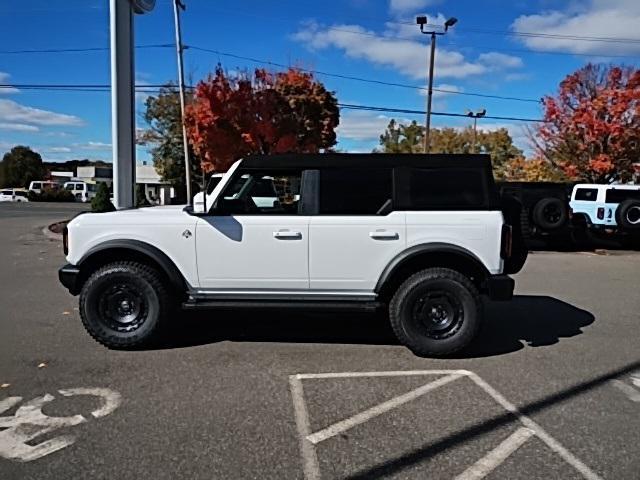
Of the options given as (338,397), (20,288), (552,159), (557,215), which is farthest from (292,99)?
(338,397)

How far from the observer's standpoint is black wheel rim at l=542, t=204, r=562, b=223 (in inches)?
583

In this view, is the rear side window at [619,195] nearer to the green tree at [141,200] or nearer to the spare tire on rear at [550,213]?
the spare tire on rear at [550,213]

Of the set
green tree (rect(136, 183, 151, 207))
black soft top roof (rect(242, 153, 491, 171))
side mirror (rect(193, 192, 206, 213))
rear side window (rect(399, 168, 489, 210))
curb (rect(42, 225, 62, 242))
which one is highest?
black soft top roof (rect(242, 153, 491, 171))

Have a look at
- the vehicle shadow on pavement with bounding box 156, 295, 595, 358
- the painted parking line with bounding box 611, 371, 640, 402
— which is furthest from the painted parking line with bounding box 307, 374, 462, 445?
the painted parking line with bounding box 611, 371, 640, 402

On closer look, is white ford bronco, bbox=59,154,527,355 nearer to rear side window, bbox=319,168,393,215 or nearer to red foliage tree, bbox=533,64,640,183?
rear side window, bbox=319,168,393,215

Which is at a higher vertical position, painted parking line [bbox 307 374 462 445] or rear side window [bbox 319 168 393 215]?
rear side window [bbox 319 168 393 215]

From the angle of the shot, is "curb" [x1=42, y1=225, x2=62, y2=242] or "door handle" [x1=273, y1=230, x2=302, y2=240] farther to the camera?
"curb" [x1=42, y1=225, x2=62, y2=242]

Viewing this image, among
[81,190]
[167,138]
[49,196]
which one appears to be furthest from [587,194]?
[81,190]

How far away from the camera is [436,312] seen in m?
5.39

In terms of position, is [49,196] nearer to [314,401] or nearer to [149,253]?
[149,253]

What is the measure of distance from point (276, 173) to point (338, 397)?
2314 millimetres

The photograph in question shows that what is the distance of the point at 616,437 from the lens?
12.1 feet

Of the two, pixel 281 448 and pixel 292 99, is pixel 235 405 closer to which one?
pixel 281 448

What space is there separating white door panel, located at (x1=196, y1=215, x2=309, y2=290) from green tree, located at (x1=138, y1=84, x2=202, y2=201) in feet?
134
